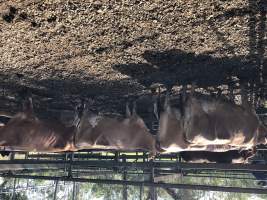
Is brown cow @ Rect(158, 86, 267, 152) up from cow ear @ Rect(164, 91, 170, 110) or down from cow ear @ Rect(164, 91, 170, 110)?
down

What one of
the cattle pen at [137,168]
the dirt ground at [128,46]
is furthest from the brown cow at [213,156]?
the dirt ground at [128,46]

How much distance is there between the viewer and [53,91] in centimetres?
475

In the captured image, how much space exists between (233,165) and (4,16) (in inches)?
110

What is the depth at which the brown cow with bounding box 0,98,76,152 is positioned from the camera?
442 cm

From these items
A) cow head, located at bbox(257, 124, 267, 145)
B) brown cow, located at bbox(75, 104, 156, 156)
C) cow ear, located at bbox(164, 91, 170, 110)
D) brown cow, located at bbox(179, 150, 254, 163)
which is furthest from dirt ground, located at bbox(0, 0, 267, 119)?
brown cow, located at bbox(179, 150, 254, 163)

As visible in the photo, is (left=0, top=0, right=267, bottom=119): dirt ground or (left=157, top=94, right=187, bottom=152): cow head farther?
(left=157, top=94, right=187, bottom=152): cow head

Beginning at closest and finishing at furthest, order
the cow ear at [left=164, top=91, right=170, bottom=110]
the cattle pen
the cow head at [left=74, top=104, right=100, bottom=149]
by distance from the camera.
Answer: the cattle pen < the cow ear at [left=164, top=91, right=170, bottom=110] < the cow head at [left=74, top=104, right=100, bottom=149]

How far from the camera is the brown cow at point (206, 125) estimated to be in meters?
4.15

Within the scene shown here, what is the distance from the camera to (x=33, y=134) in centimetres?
461

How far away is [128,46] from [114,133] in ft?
5.58

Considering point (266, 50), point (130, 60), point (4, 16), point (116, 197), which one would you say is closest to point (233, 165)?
point (266, 50)

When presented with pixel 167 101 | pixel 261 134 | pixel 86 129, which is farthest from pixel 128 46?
pixel 261 134

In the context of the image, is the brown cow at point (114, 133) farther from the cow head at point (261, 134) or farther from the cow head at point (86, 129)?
the cow head at point (261, 134)

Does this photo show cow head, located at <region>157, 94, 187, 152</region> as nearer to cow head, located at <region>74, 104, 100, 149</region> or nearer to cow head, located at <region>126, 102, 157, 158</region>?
cow head, located at <region>126, 102, 157, 158</region>
